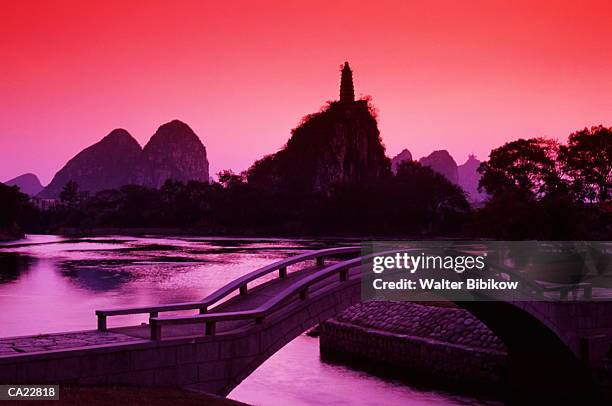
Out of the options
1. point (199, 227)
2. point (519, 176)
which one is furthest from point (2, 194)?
point (519, 176)

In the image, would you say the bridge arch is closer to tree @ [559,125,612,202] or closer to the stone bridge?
the stone bridge

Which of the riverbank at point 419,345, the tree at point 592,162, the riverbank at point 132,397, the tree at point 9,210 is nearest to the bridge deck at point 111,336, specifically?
the riverbank at point 132,397

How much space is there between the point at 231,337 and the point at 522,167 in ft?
283

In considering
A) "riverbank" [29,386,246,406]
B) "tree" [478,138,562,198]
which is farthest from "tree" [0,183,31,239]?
"riverbank" [29,386,246,406]

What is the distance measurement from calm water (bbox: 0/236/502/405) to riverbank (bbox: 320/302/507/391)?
3.17ft

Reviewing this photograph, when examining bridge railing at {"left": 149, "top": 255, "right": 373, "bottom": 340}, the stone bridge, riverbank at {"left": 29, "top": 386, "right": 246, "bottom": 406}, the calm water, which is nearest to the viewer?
riverbank at {"left": 29, "top": 386, "right": 246, "bottom": 406}

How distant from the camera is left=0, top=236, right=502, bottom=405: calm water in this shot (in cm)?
2261

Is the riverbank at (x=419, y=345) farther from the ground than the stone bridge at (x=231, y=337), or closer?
closer

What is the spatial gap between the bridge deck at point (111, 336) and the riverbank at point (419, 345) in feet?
30.8

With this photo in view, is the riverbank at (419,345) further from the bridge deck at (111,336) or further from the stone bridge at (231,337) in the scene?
the bridge deck at (111,336)

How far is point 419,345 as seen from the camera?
24.8m

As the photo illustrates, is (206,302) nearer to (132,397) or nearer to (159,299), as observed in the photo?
(132,397)

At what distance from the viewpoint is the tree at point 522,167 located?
3656 inches

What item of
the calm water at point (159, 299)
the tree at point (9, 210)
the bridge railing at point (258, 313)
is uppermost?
the tree at point (9, 210)
